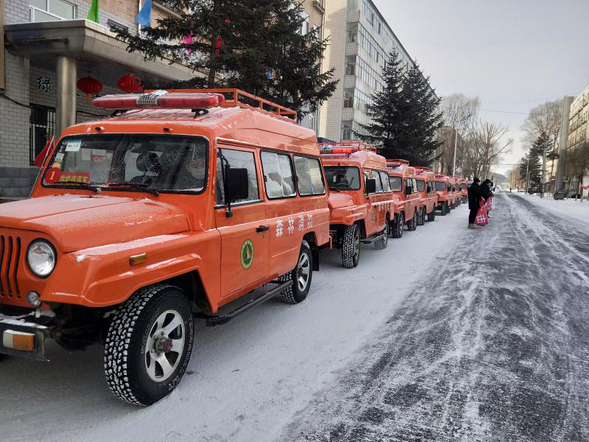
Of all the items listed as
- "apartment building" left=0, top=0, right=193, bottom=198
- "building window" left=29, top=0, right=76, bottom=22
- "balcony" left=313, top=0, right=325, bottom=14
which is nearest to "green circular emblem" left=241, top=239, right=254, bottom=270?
"apartment building" left=0, top=0, right=193, bottom=198

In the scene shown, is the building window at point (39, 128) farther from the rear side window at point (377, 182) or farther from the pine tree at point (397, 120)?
the pine tree at point (397, 120)

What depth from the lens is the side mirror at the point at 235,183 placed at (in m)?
Answer: 3.86

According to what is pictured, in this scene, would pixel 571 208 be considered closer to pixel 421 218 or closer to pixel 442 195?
pixel 442 195

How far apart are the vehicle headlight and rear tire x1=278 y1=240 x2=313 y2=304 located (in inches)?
132

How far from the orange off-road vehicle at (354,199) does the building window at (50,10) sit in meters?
9.01

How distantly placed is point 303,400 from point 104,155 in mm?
2804

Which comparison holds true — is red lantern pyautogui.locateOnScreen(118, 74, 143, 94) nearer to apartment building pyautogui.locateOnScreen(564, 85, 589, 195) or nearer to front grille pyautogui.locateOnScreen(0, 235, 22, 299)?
front grille pyautogui.locateOnScreen(0, 235, 22, 299)

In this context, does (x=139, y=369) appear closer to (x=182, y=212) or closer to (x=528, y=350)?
(x=182, y=212)

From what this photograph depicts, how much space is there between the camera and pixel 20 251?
2.97 m

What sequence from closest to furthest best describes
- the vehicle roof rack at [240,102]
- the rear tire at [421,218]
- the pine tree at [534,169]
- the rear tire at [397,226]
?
the vehicle roof rack at [240,102] → the rear tire at [397,226] → the rear tire at [421,218] → the pine tree at [534,169]

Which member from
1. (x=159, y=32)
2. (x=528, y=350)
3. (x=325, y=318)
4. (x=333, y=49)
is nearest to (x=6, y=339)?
(x=325, y=318)

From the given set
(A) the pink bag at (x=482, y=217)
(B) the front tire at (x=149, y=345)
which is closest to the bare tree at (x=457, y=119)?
(A) the pink bag at (x=482, y=217)

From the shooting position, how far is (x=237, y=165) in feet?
14.7

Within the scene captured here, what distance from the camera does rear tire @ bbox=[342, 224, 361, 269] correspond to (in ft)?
28.0
